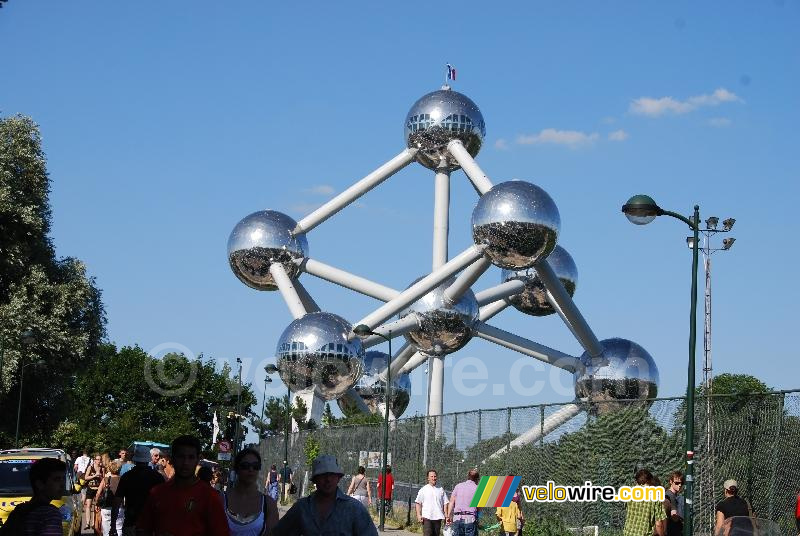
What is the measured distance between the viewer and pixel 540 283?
4081cm

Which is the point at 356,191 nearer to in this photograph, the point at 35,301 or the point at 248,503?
the point at 35,301

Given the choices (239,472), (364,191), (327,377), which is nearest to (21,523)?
(239,472)

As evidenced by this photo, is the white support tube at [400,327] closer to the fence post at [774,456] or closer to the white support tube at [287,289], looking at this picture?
the white support tube at [287,289]

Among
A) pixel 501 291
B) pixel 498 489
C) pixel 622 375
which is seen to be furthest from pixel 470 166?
pixel 498 489

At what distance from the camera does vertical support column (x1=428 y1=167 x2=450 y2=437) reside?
40.2 meters

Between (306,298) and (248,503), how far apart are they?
3181 centimetres

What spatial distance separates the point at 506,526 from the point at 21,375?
23417mm

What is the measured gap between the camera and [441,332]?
37344mm

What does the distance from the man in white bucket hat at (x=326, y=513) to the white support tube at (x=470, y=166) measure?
92.7 ft

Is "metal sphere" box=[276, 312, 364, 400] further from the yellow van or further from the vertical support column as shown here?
the yellow van

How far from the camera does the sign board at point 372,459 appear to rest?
37.4 m

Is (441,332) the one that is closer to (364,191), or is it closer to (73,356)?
(364,191)

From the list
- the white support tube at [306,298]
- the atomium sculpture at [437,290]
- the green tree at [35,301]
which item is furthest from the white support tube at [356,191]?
the green tree at [35,301]

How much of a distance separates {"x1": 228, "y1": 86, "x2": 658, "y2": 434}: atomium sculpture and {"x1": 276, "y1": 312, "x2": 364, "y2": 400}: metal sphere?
3cm
